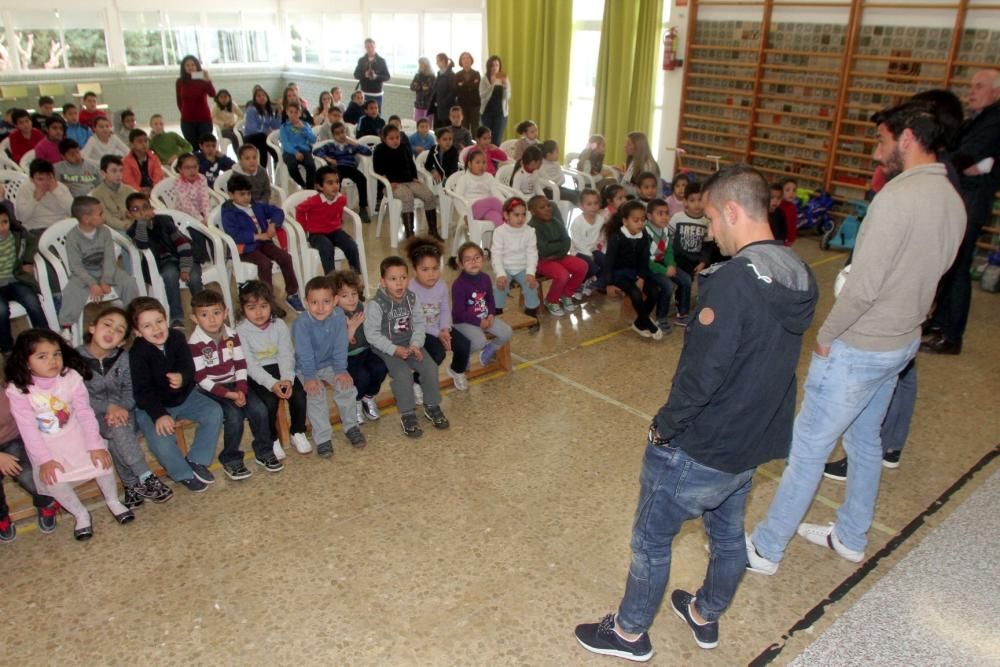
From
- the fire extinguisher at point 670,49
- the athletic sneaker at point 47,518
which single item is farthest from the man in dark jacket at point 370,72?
the athletic sneaker at point 47,518

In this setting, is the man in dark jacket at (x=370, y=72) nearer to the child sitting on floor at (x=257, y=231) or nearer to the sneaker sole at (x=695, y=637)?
the child sitting on floor at (x=257, y=231)

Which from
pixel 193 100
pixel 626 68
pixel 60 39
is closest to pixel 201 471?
pixel 193 100

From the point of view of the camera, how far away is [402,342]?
3836 millimetres

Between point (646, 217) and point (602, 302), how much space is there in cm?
82

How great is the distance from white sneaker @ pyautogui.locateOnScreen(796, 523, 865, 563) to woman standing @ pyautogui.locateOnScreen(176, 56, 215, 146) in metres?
7.99

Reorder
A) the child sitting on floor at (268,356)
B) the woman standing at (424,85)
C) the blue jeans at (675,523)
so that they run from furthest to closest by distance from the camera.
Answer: the woman standing at (424,85), the child sitting on floor at (268,356), the blue jeans at (675,523)

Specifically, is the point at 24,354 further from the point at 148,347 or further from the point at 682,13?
the point at 682,13

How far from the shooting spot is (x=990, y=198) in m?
4.55

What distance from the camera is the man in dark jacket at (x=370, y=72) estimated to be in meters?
10.8

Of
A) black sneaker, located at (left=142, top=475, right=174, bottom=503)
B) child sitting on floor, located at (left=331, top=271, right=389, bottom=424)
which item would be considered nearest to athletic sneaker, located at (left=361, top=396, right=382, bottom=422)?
child sitting on floor, located at (left=331, top=271, right=389, bottom=424)

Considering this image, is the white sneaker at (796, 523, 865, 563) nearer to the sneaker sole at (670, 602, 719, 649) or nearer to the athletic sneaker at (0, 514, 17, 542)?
the sneaker sole at (670, 602, 719, 649)

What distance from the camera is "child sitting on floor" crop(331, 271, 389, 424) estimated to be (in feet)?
12.2

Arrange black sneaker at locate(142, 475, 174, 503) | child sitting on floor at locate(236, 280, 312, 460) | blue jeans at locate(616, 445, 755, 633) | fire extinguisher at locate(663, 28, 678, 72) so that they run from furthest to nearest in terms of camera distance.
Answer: fire extinguisher at locate(663, 28, 678, 72) < child sitting on floor at locate(236, 280, 312, 460) < black sneaker at locate(142, 475, 174, 503) < blue jeans at locate(616, 445, 755, 633)

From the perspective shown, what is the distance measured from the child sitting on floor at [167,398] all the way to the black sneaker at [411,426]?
908 millimetres
